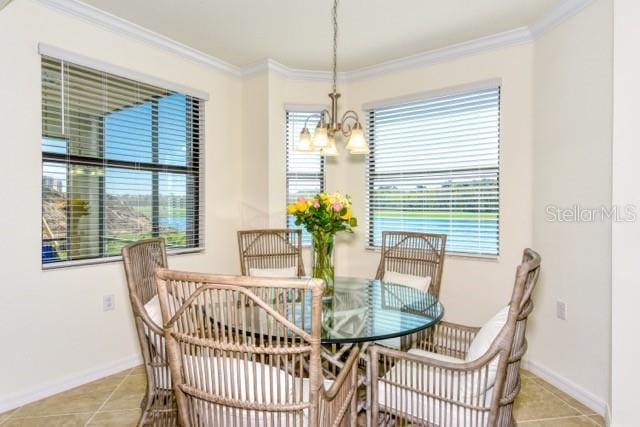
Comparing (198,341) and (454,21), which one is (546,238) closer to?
(454,21)

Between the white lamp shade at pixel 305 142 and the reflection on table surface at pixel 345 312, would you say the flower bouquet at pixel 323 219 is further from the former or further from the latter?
the white lamp shade at pixel 305 142

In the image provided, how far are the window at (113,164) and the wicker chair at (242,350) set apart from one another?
1935mm

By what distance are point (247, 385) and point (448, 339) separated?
4.45 ft

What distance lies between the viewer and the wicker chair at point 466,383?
141cm

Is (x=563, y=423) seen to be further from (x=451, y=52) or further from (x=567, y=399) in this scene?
(x=451, y=52)

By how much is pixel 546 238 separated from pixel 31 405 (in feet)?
A: 12.2

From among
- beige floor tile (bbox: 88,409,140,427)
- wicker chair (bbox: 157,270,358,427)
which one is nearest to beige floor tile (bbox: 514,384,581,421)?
wicker chair (bbox: 157,270,358,427)

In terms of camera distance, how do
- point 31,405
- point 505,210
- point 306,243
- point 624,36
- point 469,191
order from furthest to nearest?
point 306,243, point 469,191, point 505,210, point 31,405, point 624,36

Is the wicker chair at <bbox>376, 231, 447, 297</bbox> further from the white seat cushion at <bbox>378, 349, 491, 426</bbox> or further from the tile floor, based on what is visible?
the white seat cushion at <bbox>378, 349, 491, 426</bbox>

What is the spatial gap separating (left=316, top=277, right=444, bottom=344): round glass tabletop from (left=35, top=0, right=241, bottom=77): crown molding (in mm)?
2447

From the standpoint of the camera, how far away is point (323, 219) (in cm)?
239

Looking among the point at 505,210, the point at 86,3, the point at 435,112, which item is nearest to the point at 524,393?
the point at 505,210

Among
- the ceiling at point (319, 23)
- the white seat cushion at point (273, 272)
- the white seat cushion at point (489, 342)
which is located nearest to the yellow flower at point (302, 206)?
the white seat cushion at point (273, 272)

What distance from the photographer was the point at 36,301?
8.45 ft
